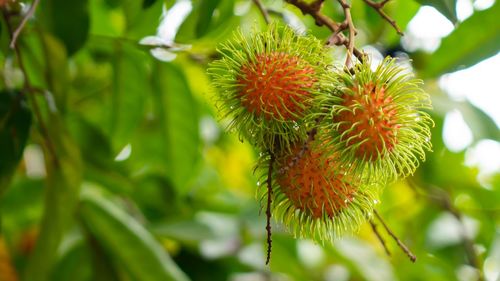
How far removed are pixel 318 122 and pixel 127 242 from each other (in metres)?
0.87

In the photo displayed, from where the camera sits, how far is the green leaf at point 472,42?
174 cm

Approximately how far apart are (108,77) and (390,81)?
4.68 feet

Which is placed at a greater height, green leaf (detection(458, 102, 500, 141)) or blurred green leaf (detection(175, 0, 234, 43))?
blurred green leaf (detection(175, 0, 234, 43))

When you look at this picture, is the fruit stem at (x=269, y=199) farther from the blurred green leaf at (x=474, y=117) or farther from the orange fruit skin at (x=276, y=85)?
the blurred green leaf at (x=474, y=117)

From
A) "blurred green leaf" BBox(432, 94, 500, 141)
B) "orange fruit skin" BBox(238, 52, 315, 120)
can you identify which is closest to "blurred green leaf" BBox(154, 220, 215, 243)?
"blurred green leaf" BBox(432, 94, 500, 141)

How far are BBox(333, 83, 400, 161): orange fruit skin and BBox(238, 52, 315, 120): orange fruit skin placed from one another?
8 centimetres

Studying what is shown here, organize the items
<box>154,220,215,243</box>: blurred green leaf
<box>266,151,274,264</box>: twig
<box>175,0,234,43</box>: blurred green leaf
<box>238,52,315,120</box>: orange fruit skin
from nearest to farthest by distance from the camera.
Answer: <box>266,151,274,264</box>: twig < <box>238,52,315,120</box>: orange fruit skin < <box>175,0,234,43</box>: blurred green leaf < <box>154,220,215,243</box>: blurred green leaf

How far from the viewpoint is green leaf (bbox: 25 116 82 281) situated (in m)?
1.70

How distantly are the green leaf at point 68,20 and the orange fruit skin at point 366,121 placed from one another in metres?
0.70

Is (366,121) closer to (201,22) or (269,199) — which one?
(269,199)

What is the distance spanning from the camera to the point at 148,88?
6.46 ft

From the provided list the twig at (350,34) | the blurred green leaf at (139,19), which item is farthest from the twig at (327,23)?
the blurred green leaf at (139,19)

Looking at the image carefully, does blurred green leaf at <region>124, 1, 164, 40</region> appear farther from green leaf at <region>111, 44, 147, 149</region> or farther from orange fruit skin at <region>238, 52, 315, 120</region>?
orange fruit skin at <region>238, 52, 315, 120</region>

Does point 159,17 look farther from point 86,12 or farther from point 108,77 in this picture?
point 108,77
